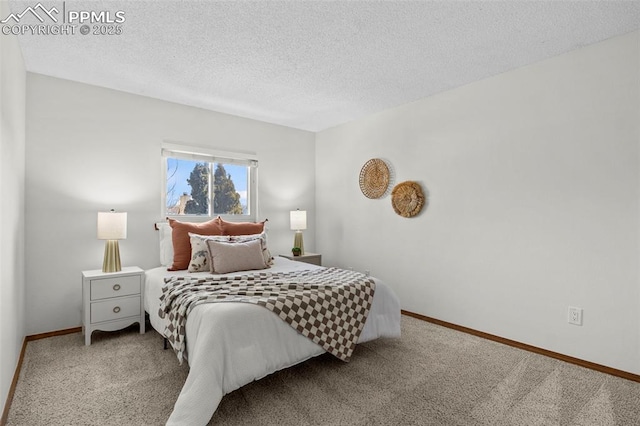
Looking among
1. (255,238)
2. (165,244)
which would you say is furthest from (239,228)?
(165,244)

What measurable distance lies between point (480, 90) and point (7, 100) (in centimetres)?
368

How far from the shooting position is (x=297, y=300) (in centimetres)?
224

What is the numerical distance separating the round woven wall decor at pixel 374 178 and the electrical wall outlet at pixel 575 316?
215 cm

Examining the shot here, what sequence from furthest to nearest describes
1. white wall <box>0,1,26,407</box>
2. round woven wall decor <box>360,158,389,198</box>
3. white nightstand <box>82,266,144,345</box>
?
round woven wall decor <box>360,158,389,198</box> < white nightstand <box>82,266,144,345</box> < white wall <box>0,1,26,407</box>

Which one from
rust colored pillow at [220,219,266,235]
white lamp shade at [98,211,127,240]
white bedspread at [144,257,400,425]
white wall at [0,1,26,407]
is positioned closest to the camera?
white bedspread at [144,257,400,425]

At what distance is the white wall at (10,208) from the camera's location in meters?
1.82

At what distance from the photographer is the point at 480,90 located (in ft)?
10.5

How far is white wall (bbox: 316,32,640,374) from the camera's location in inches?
94.4

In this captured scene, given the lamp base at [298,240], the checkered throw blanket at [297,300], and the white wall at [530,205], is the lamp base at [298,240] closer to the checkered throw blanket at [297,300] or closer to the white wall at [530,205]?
the white wall at [530,205]

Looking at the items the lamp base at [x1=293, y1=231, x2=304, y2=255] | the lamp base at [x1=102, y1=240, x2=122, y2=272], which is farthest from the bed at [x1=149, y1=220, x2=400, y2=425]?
the lamp base at [x1=293, y1=231, x2=304, y2=255]

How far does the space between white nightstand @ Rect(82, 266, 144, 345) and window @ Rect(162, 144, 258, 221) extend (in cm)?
95

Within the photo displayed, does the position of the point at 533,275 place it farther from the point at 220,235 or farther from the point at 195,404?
the point at 220,235

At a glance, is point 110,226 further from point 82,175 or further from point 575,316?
point 575,316

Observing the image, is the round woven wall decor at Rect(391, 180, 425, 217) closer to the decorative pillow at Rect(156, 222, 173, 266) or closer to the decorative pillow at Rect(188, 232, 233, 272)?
the decorative pillow at Rect(188, 232, 233, 272)
